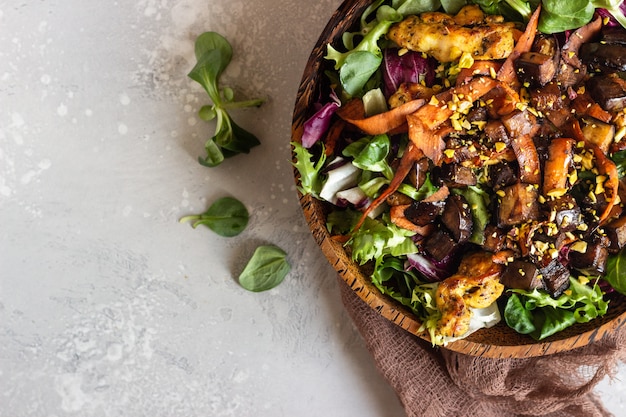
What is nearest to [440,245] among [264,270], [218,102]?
[264,270]

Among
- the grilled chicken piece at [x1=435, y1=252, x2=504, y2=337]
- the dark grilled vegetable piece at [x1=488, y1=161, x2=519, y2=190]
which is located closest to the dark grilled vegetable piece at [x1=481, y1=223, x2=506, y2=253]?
the grilled chicken piece at [x1=435, y1=252, x2=504, y2=337]

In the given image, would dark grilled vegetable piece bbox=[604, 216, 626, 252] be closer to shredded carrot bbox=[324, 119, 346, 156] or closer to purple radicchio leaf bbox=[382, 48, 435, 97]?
purple radicchio leaf bbox=[382, 48, 435, 97]

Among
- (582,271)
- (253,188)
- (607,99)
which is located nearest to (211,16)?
(253,188)

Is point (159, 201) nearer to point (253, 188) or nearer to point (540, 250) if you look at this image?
point (253, 188)

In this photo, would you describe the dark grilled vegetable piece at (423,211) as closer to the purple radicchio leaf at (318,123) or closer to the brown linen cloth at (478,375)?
the purple radicchio leaf at (318,123)

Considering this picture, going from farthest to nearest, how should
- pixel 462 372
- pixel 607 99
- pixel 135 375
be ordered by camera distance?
pixel 135 375 < pixel 462 372 < pixel 607 99
